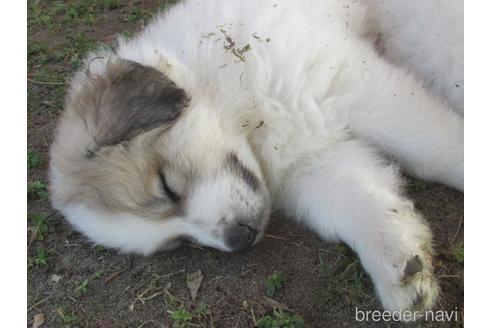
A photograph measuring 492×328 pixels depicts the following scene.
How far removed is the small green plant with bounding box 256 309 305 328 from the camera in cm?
242

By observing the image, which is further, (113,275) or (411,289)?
(113,275)

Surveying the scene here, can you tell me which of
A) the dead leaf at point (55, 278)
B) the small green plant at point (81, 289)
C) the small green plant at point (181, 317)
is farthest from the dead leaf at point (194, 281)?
the dead leaf at point (55, 278)

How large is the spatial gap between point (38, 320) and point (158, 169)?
106 centimetres

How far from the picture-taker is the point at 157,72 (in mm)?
2762

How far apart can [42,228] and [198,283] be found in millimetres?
1183

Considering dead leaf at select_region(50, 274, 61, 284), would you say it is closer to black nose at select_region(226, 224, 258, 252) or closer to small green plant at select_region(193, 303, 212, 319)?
small green plant at select_region(193, 303, 212, 319)

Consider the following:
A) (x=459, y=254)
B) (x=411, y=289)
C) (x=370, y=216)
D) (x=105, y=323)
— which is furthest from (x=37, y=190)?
(x=459, y=254)

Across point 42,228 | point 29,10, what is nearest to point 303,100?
point 42,228

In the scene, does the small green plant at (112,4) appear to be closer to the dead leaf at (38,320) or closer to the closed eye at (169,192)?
the closed eye at (169,192)

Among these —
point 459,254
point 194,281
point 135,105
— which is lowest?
point 194,281

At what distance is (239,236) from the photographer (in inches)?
103

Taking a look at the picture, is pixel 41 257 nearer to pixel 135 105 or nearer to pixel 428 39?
pixel 135 105

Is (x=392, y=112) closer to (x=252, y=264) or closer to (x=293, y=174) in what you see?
(x=293, y=174)

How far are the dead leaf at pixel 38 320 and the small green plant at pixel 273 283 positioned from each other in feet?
4.05
